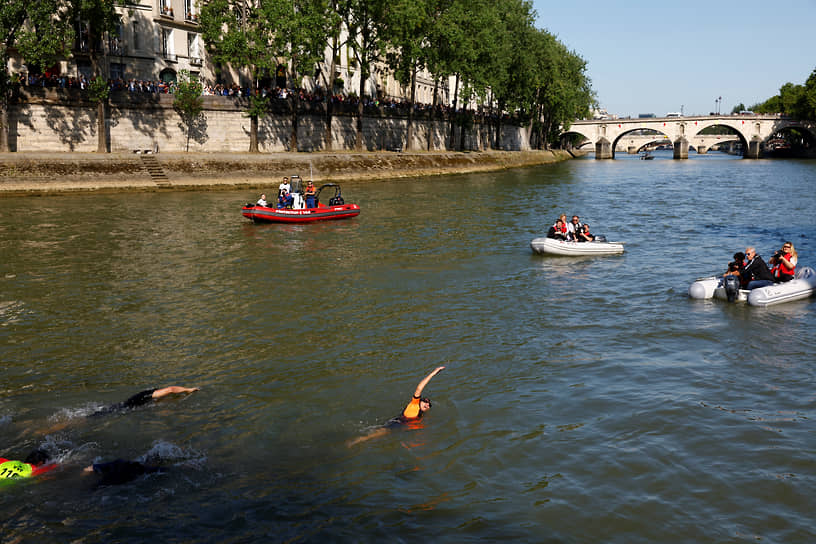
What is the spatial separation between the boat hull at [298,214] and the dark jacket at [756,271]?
1936 centimetres

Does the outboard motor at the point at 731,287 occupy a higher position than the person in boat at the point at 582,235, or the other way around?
the person in boat at the point at 582,235

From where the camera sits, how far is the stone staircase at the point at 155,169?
44.9m

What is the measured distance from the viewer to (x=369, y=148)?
67.7m

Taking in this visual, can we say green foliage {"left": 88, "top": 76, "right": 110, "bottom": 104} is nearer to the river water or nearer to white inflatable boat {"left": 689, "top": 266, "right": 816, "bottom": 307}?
the river water

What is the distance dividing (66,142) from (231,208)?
619 inches

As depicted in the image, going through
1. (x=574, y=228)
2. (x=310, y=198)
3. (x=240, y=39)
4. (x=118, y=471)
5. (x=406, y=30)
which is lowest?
(x=118, y=471)

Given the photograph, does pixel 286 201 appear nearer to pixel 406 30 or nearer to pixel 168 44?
pixel 168 44

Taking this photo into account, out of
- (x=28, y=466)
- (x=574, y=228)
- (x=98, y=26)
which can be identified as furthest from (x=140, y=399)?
(x=98, y=26)

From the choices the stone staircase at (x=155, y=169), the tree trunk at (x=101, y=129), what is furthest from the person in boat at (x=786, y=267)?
the tree trunk at (x=101, y=129)

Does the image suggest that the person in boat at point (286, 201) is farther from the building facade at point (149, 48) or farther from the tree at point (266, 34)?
the building facade at point (149, 48)

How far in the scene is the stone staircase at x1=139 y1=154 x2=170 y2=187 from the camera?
44906 millimetres

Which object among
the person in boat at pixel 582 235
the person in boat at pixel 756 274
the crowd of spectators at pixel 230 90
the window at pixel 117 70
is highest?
the window at pixel 117 70

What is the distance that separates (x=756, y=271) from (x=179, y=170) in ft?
121

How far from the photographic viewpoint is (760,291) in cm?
1789
